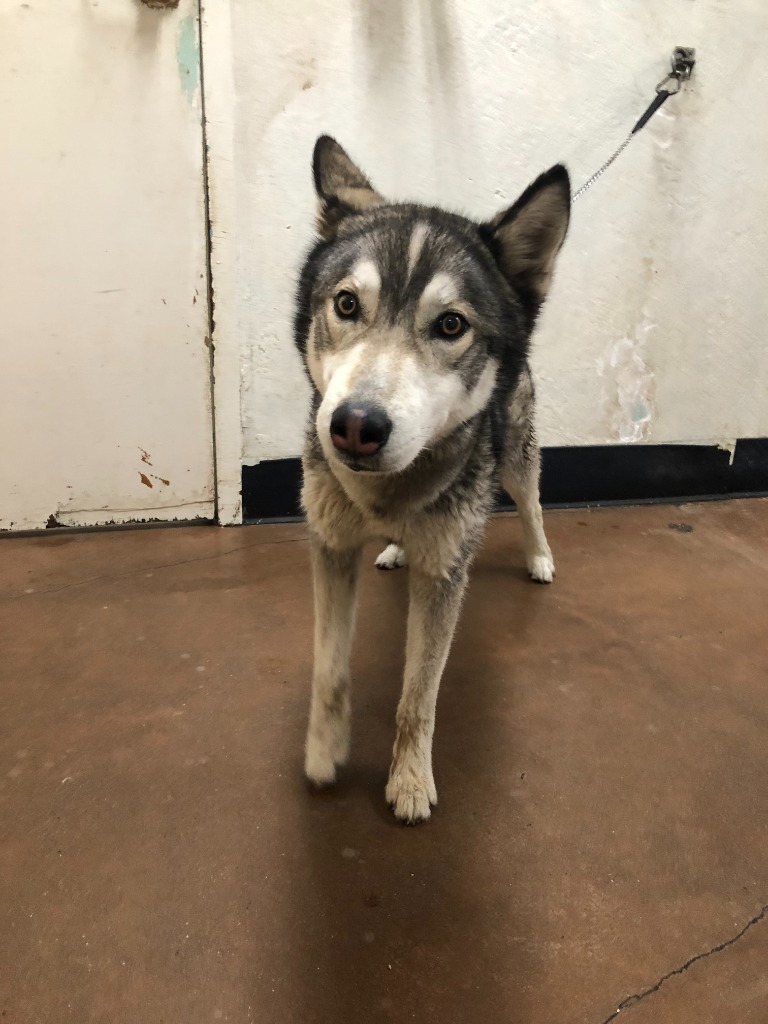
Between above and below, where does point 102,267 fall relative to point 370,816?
above

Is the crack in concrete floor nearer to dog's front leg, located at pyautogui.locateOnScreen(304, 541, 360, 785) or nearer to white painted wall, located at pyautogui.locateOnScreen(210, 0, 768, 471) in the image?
dog's front leg, located at pyautogui.locateOnScreen(304, 541, 360, 785)

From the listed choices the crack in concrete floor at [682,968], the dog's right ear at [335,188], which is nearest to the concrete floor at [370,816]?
the crack in concrete floor at [682,968]

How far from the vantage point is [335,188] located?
5.20 ft

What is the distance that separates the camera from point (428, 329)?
1.24m

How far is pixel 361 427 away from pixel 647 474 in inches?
107

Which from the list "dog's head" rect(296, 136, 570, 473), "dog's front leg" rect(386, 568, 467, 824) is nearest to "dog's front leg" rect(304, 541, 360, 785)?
"dog's front leg" rect(386, 568, 467, 824)

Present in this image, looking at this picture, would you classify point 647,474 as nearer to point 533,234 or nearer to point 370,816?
point 533,234

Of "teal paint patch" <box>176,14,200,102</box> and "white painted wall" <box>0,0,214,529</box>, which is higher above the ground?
"teal paint patch" <box>176,14,200,102</box>

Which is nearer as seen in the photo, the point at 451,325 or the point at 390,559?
the point at 451,325

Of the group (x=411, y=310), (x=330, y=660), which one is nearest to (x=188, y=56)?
(x=411, y=310)

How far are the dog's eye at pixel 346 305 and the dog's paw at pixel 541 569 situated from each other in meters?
1.58

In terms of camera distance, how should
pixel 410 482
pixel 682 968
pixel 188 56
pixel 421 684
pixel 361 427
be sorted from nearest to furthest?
pixel 361 427
pixel 682 968
pixel 410 482
pixel 421 684
pixel 188 56

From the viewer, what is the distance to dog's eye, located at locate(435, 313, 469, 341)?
1.26m

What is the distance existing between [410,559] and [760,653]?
1.46m
